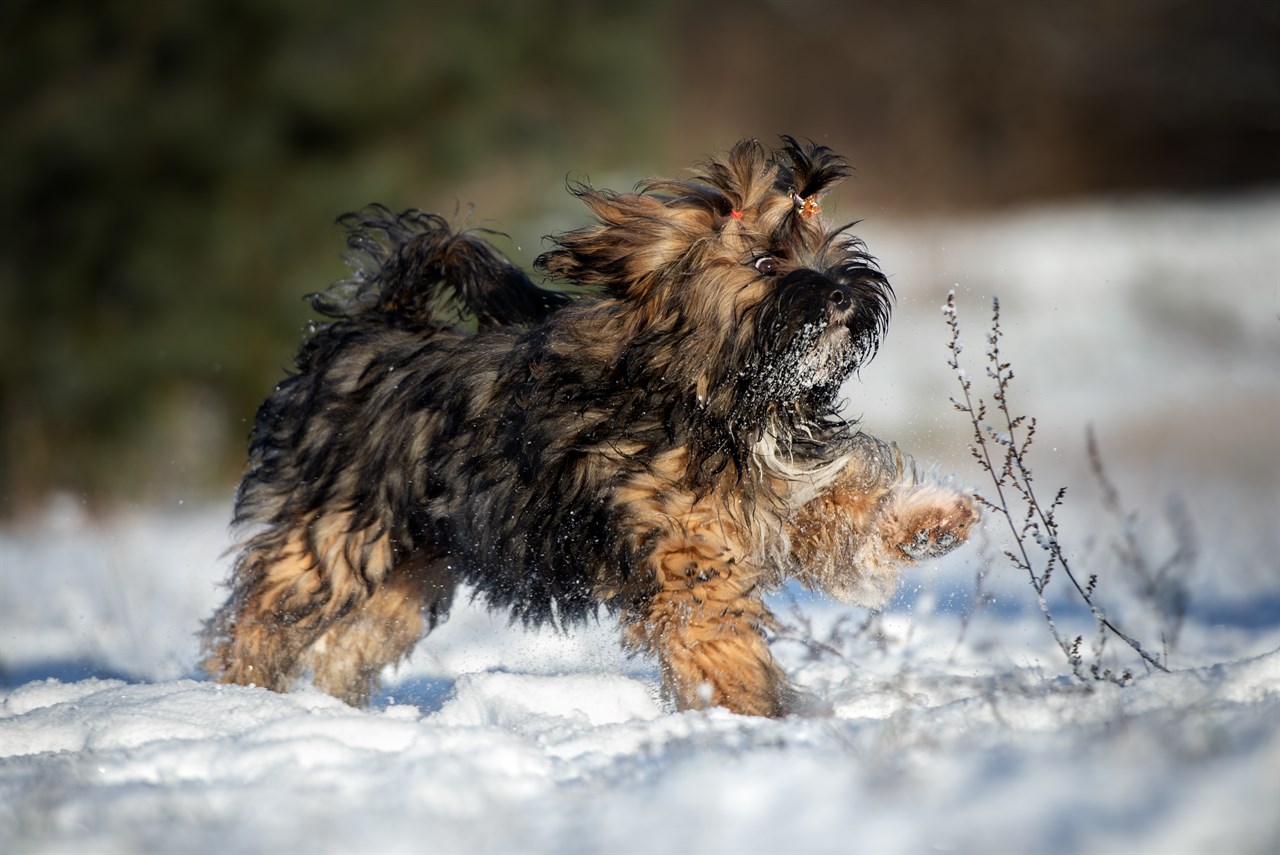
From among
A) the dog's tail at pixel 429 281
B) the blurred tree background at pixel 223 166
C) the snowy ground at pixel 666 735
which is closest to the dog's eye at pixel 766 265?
the dog's tail at pixel 429 281

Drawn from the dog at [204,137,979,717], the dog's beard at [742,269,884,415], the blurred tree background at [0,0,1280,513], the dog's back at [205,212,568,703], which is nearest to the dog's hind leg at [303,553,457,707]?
the dog's back at [205,212,568,703]

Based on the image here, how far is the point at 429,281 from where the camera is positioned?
4773 mm

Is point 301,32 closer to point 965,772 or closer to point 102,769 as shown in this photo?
point 102,769

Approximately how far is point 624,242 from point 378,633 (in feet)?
6.50

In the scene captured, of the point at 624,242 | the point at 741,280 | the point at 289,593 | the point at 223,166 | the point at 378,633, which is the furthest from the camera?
the point at 223,166

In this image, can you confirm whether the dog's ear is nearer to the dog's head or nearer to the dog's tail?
the dog's head

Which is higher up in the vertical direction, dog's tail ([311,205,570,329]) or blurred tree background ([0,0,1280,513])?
blurred tree background ([0,0,1280,513])

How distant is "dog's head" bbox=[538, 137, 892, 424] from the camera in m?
3.57

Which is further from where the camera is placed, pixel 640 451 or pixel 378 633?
pixel 378 633

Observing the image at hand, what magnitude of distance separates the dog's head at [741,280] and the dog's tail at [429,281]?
648 mm

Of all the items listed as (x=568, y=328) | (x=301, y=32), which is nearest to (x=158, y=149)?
(x=301, y=32)

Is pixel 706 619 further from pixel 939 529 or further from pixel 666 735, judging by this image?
pixel 939 529

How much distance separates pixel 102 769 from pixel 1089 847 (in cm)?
214

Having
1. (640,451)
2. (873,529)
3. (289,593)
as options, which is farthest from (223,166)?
(873,529)
